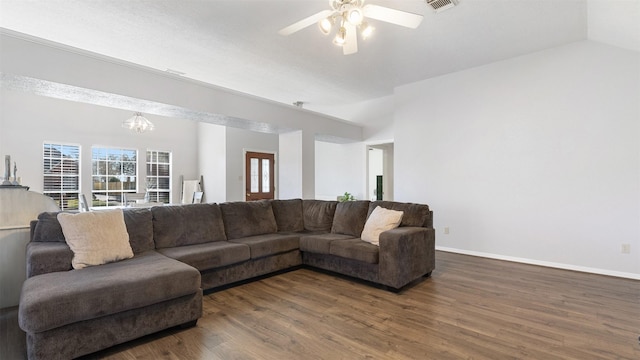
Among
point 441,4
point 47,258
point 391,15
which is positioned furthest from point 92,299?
point 441,4

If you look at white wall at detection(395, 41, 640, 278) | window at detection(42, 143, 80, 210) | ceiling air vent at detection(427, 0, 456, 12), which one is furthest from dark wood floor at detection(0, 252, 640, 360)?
window at detection(42, 143, 80, 210)

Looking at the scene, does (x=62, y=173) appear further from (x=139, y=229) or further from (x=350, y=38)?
(x=350, y=38)

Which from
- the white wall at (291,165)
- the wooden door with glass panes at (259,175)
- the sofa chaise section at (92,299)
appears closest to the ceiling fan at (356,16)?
the sofa chaise section at (92,299)

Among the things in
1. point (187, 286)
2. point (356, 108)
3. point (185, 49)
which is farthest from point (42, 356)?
point (356, 108)

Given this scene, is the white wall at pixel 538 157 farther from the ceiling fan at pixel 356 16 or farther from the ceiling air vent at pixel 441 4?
the ceiling fan at pixel 356 16

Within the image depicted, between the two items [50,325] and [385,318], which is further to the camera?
[385,318]

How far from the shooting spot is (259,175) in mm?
8023

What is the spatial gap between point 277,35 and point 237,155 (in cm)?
440

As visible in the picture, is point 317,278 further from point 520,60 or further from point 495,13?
point 520,60

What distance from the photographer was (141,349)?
6.60ft

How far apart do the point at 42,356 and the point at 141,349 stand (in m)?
0.52

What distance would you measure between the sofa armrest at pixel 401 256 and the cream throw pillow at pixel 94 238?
2.49m

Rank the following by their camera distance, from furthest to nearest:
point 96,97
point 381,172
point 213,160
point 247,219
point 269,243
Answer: point 213,160, point 381,172, point 247,219, point 269,243, point 96,97

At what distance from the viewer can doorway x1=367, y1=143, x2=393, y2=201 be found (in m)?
7.21
